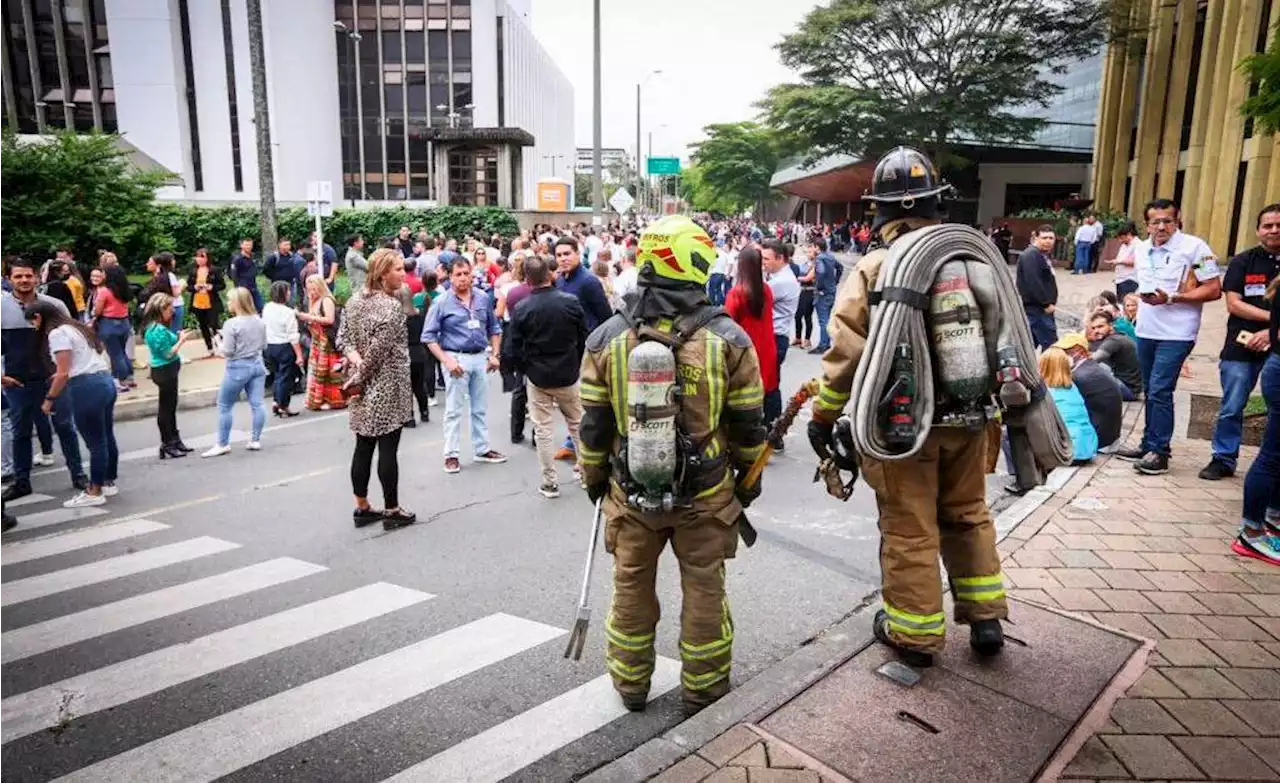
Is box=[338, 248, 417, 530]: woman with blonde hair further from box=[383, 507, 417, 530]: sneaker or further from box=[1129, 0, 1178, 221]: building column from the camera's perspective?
box=[1129, 0, 1178, 221]: building column

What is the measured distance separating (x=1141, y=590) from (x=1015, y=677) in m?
1.34

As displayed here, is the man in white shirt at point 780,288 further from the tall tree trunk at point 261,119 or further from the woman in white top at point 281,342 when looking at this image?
the tall tree trunk at point 261,119

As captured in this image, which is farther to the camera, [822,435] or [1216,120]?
[1216,120]

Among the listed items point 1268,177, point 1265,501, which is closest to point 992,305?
point 1265,501

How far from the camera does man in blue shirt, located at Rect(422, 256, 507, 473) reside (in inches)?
307

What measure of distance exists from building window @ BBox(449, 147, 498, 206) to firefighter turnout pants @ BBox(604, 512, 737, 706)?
37.7 m

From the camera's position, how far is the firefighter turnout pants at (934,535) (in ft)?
11.4

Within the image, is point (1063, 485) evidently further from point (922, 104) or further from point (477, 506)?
point (922, 104)

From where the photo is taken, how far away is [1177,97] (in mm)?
28125

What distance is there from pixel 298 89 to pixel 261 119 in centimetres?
3572

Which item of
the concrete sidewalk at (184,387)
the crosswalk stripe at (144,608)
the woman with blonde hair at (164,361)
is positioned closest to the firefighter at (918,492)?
the crosswalk stripe at (144,608)

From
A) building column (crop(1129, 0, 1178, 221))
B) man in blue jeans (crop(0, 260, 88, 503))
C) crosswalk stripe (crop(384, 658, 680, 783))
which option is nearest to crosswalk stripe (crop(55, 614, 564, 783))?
crosswalk stripe (crop(384, 658, 680, 783))

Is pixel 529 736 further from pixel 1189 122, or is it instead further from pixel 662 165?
pixel 662 165

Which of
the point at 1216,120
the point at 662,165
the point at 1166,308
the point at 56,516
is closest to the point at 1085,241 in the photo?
the point at 1216,120
